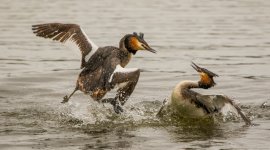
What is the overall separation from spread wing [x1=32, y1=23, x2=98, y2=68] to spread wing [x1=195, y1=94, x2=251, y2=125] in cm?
196

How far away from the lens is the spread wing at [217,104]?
40.9ft

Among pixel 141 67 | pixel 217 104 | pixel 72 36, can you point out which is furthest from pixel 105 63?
pixel 141 67

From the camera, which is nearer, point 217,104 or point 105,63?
point 105,63

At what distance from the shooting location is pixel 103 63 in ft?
39.7

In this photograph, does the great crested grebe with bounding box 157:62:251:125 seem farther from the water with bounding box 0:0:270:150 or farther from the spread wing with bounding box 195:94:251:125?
the water with bounding box 0:0:270:150

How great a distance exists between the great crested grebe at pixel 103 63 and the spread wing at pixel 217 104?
4.30ft

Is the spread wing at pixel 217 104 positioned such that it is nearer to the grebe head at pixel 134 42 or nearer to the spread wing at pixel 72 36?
the grebe head at pixel 134 42

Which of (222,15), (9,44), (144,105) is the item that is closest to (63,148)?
(144,105)

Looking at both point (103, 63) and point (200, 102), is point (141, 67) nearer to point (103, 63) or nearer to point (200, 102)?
point (200, 102)

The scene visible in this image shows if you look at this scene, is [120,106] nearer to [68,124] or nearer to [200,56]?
[68,124]

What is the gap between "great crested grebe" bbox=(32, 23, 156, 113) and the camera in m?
11.6

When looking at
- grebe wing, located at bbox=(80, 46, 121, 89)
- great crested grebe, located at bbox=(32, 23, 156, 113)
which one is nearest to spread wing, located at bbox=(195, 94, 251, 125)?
great crested grebe, located at bbox=(32, 23, 156, 113)

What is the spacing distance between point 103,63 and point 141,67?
5942 millimetres

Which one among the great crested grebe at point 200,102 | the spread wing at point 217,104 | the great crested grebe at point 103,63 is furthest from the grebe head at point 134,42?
the spread wing at point 217,104
